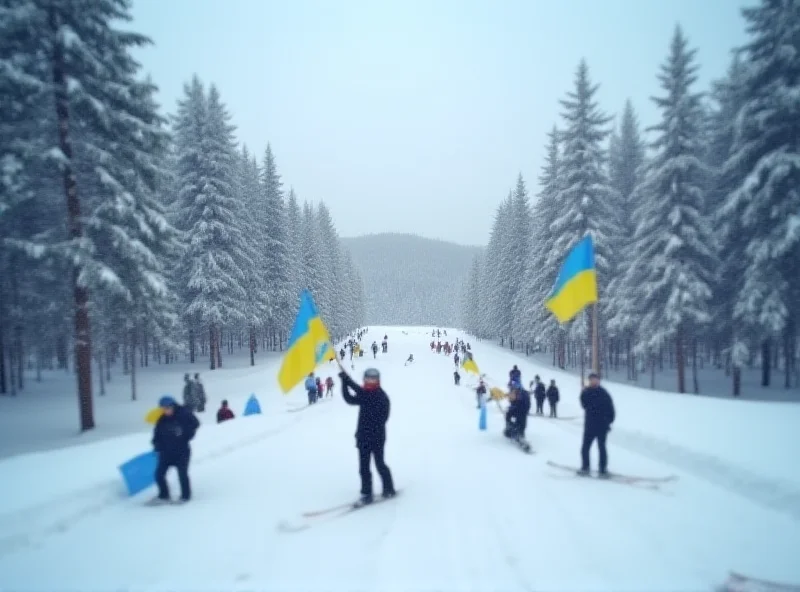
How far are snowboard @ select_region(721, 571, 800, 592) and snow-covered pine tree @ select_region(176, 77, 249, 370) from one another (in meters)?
28.7

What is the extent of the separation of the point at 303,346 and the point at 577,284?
21.3 feet

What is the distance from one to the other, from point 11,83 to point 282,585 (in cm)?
1623

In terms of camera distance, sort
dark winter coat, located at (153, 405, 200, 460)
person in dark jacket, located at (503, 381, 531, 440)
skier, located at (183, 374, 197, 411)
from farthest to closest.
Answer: skier, located at (183, 374, 197, 411), person in dark jacket, located at (503, 381, 531, 440), dark winter coat, located at (153, 405, 200, 460)

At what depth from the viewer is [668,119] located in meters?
21.5

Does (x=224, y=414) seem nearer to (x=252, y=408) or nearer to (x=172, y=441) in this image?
(x=252, y=408)

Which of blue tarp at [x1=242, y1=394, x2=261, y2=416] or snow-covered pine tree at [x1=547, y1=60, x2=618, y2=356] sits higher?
snow-covered pine tree at [x1=547, y1=60, x2=618, y2=356]

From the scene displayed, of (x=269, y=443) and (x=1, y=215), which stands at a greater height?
(x=1, y=215)

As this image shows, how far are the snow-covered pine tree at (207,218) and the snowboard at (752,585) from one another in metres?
28.7

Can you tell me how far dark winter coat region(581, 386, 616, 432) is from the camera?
752 centimetres

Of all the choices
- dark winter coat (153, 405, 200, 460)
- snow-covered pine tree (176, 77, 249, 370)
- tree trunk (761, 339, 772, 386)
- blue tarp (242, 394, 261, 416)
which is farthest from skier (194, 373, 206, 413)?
tree trunk (761, 339, 772, 386)

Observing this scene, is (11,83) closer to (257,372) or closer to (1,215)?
(1,215)

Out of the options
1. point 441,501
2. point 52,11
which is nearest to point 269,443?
point 441,501

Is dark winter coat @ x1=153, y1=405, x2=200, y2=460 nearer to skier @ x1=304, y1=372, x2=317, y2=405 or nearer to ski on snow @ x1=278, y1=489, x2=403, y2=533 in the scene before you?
ski on snow @ x1=278, y1=489, x2=403, y2=533

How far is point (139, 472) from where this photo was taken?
698 cm
